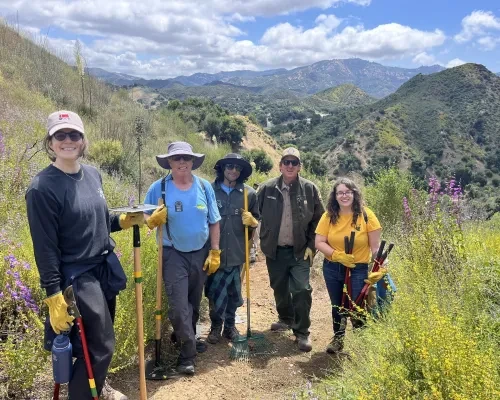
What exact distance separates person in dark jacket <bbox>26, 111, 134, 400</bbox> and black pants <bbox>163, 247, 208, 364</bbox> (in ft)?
3.15

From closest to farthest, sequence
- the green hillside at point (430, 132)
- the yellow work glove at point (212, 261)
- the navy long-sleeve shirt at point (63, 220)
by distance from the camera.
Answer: the navy long-sleeve shirt at point (63, 220)
the yellow work glove at point (212, 261)
the green hillside at point (430, 132)

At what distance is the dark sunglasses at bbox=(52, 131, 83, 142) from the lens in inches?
97.3

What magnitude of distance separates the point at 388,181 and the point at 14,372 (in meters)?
7.52

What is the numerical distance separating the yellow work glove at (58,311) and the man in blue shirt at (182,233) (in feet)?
4.20

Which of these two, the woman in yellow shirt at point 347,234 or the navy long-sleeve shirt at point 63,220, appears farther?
the woman in yellow shirt at point 347,234

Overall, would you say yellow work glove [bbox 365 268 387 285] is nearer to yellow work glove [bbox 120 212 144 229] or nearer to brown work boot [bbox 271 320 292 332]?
brown work boot [bbox 271 320 292 332]

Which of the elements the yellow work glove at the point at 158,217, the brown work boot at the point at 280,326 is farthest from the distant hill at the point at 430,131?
the yellow work glove at the point at 158,217

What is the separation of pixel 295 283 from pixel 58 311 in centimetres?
266

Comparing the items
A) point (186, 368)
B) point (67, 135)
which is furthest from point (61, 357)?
point (186, 368)

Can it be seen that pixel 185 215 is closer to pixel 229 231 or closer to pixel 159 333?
pixel 229 231

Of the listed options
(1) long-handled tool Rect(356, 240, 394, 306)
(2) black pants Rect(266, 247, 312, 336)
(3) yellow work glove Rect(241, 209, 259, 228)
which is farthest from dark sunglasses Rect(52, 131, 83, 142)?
(1) long-handled tool Rect(356, 240, 394, 306)

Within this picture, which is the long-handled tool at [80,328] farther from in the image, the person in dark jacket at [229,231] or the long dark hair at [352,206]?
the long dark hair at [352,206]

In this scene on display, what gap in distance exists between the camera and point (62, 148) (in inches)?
98.0

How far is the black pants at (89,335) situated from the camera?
2.54 metres
